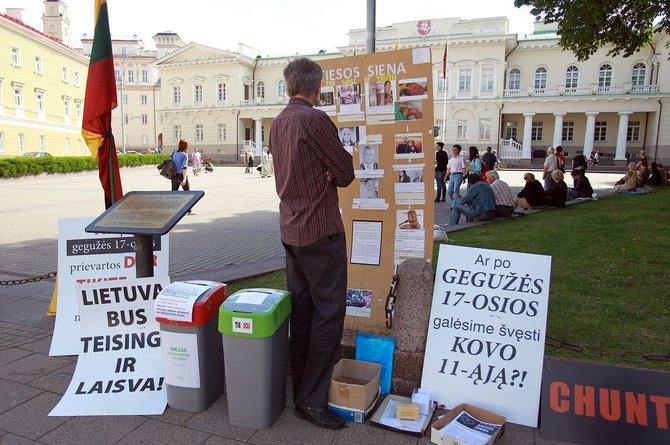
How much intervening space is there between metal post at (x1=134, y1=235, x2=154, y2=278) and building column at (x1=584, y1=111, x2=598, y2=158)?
50691mm

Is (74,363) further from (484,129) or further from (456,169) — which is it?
(484,129)

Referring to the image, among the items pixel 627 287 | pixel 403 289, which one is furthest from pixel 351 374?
pixel 627 287

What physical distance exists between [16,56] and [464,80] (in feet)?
140

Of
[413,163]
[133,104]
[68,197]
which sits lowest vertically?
[68,197]

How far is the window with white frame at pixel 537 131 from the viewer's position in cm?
5084

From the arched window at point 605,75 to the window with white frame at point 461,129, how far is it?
525 inches

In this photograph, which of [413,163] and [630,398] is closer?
[630,398]

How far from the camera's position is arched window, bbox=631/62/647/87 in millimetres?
47188

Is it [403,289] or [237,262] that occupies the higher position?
[403,289]

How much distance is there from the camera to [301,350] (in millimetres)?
3332

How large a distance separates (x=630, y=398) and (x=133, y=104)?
93.2 metres

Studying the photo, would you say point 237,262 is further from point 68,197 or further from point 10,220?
point 68,197

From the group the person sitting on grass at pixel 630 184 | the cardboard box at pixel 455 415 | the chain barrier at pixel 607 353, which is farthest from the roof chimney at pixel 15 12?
the cardboard box at pixel 455 415

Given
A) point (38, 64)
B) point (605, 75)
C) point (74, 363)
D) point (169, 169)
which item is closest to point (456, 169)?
point (169, 169)
